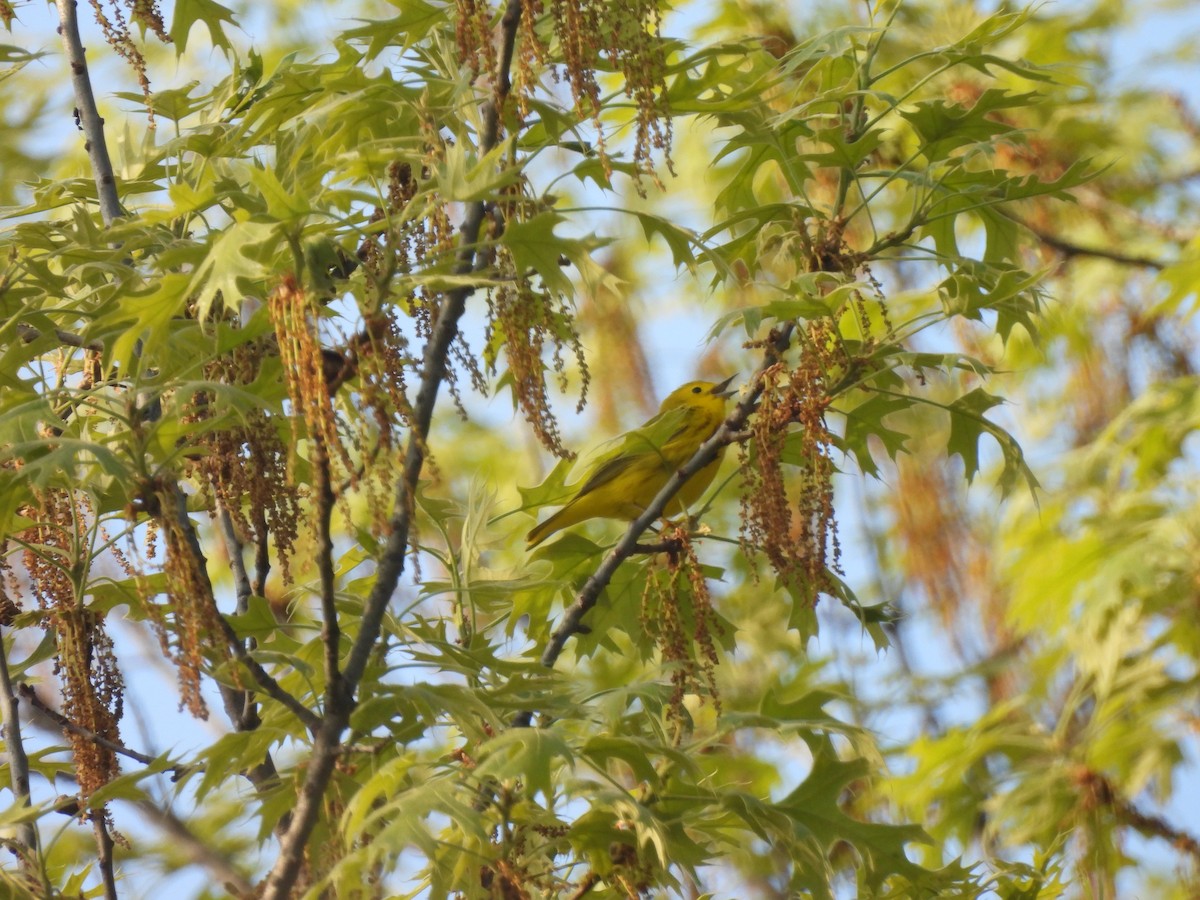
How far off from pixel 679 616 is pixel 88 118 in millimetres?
2024

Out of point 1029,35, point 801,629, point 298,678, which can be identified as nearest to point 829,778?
point 801,629

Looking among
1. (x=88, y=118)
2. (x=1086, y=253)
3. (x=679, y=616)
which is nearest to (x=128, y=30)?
(x=88, y=118)

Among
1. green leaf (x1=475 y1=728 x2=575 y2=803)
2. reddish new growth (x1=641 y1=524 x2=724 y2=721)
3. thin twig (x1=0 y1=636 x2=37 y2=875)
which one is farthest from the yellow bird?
green leaf (x1=475 y1=728 x2=575 y2=803)

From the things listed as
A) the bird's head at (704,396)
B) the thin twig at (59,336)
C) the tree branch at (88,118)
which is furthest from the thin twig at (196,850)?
the bird's head at (704,396)

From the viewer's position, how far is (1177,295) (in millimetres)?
6578

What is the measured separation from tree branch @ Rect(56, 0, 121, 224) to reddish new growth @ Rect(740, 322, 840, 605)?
5.49 feet

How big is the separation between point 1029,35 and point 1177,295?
2.43 meters

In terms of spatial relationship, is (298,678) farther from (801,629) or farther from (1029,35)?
(1029,35)

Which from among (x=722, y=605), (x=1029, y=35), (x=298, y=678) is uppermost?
(x=1029, y=35)

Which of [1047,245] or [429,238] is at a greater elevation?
[1047,245]

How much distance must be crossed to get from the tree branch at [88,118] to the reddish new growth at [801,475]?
5.49 feet

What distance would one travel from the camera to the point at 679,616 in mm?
3064

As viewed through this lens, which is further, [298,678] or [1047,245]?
[1047,245]

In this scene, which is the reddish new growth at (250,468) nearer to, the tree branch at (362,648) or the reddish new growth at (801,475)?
the tree branch at (362,648)
